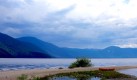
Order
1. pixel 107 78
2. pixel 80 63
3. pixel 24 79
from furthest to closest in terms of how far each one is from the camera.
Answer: pixel 80 63
pixel 107 78
pixel 24 79

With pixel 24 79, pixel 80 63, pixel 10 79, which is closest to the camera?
pixel 24 79

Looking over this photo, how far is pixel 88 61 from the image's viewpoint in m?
76.6

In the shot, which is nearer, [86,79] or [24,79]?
[24,79]

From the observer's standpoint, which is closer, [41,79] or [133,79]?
[41,79]

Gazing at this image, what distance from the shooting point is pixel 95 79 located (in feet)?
142

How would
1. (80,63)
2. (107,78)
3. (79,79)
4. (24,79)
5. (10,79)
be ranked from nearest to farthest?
(24,79), (10,79), (79,79), (107,78), (80,63)

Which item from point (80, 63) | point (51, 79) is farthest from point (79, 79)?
point (80, 63)

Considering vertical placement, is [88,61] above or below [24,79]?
above

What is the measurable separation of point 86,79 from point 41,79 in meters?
6.13

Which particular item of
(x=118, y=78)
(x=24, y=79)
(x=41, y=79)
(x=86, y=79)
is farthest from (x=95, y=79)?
(x=24, y=79)

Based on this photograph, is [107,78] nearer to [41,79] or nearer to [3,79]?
[41,79]

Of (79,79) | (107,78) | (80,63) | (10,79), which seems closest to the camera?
(10,79)

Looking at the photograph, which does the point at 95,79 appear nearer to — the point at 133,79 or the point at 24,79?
the point at 133,79

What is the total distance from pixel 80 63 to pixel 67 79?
33482mm
